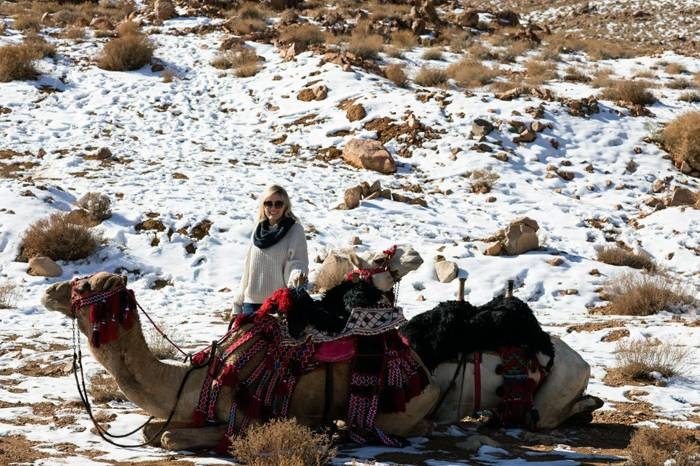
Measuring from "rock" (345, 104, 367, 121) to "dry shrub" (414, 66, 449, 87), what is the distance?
338cm

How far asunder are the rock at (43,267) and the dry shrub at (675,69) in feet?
63.9

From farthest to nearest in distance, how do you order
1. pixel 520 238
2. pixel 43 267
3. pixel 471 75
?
pixel 471 75
pixel 520 238
pixel 43 267

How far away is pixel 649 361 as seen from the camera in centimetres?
768

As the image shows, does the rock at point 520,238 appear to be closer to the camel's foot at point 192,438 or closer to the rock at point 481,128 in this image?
the rock at point 481,128

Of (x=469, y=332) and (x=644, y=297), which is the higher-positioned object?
(x=469, y=332)

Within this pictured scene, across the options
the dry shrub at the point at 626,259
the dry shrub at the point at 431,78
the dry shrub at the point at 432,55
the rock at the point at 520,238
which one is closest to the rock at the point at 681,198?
the dry shrub at the point at 626,259

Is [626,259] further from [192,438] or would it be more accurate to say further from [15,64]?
[15,64]

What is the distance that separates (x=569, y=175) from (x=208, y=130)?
8646 mm

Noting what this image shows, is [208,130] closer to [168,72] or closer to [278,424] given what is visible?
[168,72]

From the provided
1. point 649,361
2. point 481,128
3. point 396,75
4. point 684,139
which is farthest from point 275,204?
point 396,75

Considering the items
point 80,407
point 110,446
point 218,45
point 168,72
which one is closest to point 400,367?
point 110,446

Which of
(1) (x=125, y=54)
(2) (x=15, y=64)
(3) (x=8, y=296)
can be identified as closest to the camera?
(3) (x=8, y=296)

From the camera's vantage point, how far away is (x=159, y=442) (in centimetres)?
532

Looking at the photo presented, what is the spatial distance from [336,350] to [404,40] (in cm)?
2294
